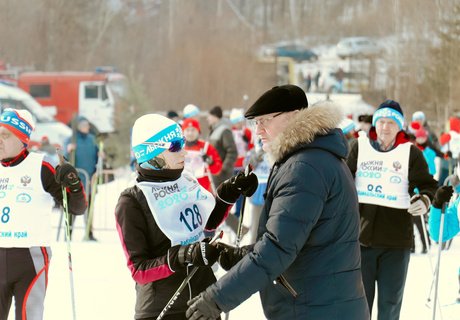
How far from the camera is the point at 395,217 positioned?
5348 millimetres

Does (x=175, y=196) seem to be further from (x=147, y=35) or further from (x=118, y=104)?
(x=147, y=35)

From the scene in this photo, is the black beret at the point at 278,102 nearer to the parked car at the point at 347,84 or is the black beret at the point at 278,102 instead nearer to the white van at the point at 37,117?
the white van at the point at 37,117

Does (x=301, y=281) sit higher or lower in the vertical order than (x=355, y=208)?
lower

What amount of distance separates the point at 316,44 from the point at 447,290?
63071 millimetres

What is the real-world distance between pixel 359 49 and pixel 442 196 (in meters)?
50.3

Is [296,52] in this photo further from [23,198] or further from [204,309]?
[204,309]

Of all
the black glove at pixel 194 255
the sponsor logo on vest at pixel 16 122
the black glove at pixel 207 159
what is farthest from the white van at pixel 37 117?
the black glove at pixel 194 255

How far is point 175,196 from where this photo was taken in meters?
3.72

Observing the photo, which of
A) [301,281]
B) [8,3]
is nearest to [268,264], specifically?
[301,281]

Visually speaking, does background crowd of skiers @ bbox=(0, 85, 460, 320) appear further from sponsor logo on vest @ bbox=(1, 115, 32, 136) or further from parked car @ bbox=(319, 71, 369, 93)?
parked car @ bbox=(319, 71, 369, 93)

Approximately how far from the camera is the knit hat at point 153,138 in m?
3.72

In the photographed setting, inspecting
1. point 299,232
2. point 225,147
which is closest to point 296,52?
point 225,147

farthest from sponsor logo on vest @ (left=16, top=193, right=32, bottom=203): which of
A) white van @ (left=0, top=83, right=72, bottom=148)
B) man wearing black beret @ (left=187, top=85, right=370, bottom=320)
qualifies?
white van @ (left=0, top=83, right=72, bottom=148)

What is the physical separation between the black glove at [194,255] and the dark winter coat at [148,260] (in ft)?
0.17
